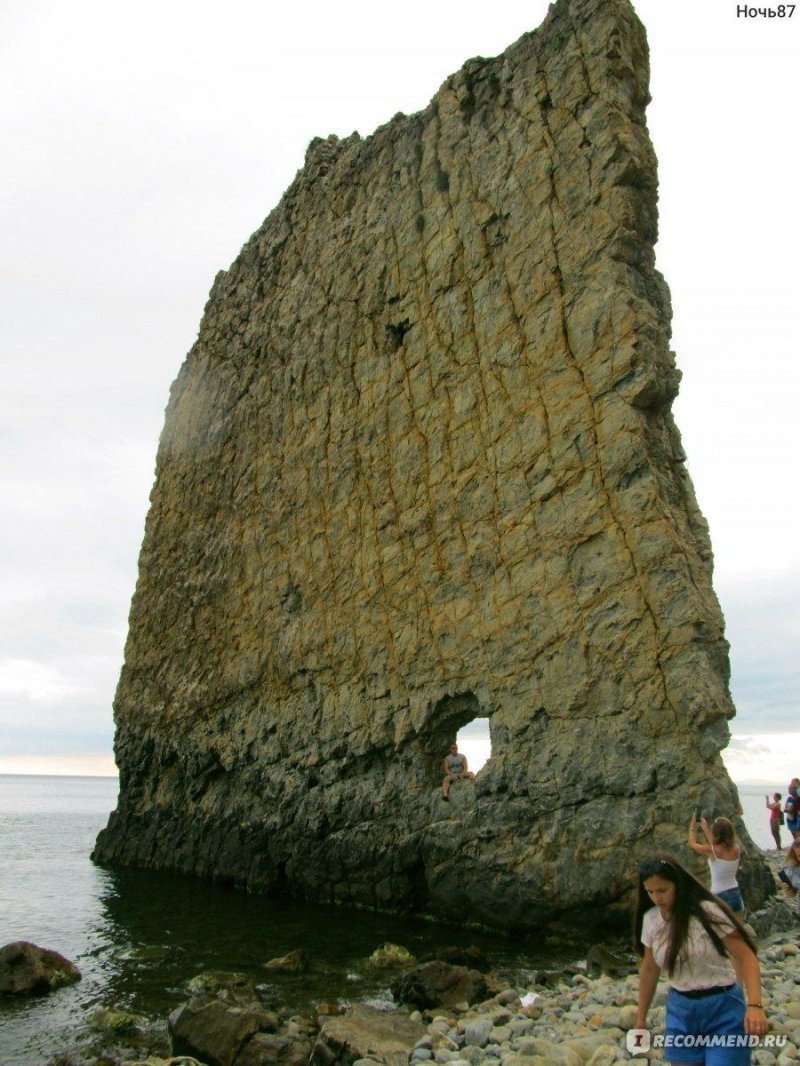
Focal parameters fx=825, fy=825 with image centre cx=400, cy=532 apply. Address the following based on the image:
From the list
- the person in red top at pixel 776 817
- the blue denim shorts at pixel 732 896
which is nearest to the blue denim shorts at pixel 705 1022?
the blue denim shorts at pixel 732 896

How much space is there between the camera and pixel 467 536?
1645cm

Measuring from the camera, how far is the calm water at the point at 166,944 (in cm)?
1083

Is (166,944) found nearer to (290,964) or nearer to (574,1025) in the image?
(290,964)

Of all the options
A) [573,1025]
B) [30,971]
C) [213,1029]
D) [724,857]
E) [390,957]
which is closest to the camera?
[573,1025]

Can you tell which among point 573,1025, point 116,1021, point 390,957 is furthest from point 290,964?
point 573,1025

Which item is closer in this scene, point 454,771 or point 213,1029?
point 213,1029

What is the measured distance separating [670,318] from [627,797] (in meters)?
8.55

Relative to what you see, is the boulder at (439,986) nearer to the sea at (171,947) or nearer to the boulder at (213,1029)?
the sea at (171,947)

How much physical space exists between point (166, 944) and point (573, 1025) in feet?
30.6

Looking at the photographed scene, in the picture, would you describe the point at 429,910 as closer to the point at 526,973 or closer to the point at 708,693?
the point at 526,973

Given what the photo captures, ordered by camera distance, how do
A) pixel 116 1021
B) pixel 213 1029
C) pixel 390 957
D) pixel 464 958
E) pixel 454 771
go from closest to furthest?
pixel 213 1029 < pixel 116 1021 < pixel 464 958 < pixel 390 957 < pixel 454 771

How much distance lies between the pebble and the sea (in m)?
1.56

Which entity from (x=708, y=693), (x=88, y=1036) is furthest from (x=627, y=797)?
(x=88, y=1036)

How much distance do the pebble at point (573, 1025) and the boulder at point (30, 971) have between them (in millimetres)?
6253
